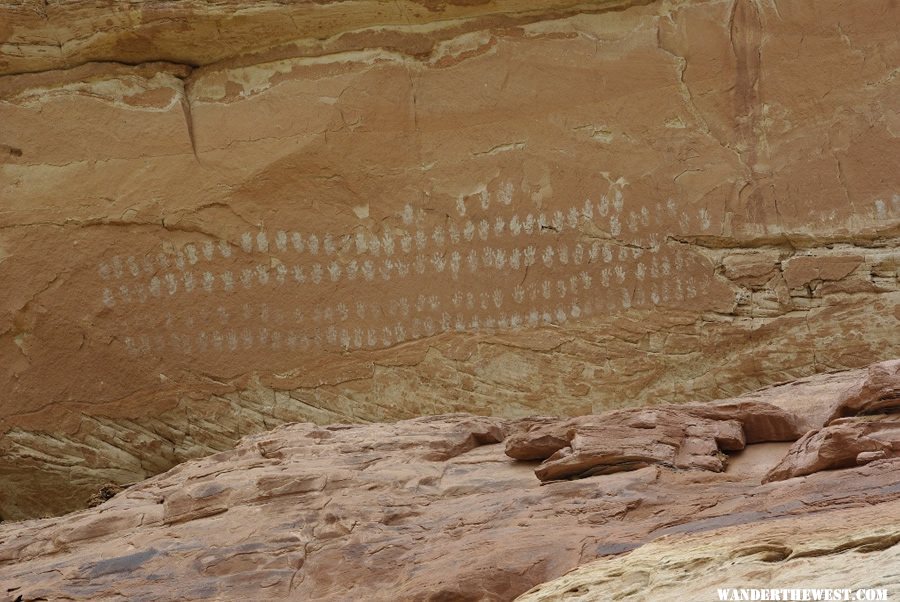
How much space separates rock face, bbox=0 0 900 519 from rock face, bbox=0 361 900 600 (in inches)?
45.1

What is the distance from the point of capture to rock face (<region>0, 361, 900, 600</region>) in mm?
2514

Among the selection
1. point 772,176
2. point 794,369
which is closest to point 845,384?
point 794,369

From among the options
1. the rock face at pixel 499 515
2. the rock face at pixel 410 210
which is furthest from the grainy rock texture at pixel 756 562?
the rock face at pixel 410 210

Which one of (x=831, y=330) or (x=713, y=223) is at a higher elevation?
(x=713, y=223)

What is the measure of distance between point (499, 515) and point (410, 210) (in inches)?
95.0

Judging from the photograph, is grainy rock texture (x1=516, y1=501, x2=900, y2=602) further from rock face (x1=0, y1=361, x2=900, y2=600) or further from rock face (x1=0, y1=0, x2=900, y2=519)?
rock face (x1=0, y1=0, x2=900, y2=519)

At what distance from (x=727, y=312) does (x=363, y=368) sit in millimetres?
1437

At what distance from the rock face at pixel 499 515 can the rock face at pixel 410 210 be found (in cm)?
115

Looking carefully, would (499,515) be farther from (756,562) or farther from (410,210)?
(410,210)

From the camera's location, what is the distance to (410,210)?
17.7 feet

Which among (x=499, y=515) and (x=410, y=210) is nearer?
(x=499, y=515)

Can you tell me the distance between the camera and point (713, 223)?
5.20 m

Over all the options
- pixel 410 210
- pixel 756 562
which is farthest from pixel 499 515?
pixel 410 210

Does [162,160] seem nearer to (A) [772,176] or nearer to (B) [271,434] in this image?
(B) [271,434]
